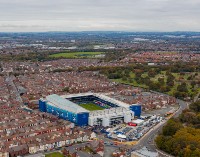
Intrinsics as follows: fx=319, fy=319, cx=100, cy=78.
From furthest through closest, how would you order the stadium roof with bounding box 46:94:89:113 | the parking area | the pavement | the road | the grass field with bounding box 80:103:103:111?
1. the grass field with bounding box 80:103:103:111
2. the stadium roof with bounding box 46:94:89:113
3. the parking area
4. the road
5. the pavement

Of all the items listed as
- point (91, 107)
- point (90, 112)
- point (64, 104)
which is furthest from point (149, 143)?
point (91, 107)

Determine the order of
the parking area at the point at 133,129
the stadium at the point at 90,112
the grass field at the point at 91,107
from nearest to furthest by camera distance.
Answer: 1. the parking area at the point at 133,129
2. the stadium at the point at 90,112
3. the grass field at the point at 91,107

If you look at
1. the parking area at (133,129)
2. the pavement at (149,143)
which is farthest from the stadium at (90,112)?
the pavement at (149,143)

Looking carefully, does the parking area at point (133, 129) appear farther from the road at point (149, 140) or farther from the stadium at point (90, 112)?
the stadium at point (90, 112)

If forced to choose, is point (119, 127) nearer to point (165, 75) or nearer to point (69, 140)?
point (69, 140)

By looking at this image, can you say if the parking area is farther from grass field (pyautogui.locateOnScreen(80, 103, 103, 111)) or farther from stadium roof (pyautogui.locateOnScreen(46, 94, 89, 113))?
grass field (pyautogui.locateOnScreen(80, 103, 103, 111))

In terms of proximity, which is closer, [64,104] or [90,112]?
[90,112]

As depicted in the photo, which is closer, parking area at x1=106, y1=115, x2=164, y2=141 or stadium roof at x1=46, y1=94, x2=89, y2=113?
parking area at x1=106, y1=115, x2=164, y2=141

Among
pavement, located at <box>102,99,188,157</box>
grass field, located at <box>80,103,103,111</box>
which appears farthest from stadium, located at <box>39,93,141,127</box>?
pavement, located at <box>102,99,188,157</box>

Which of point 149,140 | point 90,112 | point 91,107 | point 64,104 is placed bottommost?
point 149,140

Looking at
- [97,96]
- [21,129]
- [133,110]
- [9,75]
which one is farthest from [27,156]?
[9,75]

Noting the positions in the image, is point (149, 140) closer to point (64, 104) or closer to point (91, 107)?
point (64, 104)
